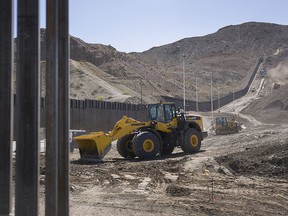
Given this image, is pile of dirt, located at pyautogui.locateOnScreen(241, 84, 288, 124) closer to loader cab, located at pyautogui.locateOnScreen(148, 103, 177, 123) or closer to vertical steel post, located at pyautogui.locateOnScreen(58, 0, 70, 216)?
loader cab, located at pyautogui.locateOnScreen(148, 103, 177, 123)

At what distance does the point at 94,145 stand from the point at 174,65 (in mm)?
130542

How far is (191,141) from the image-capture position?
68.5 feet

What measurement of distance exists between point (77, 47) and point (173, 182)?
77005mm

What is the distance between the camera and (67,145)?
493 centimetres

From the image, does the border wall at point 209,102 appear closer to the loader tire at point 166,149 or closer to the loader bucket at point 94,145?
the loader tire at point 166,149

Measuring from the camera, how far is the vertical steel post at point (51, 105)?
4.53 metres

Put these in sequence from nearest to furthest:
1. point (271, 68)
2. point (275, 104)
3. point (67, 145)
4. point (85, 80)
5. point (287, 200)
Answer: point (67, 145), point (287, 200), point (85, 80), point (275, 104), point (271, 68)

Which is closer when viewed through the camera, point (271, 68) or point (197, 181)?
A: point (197, 181)
